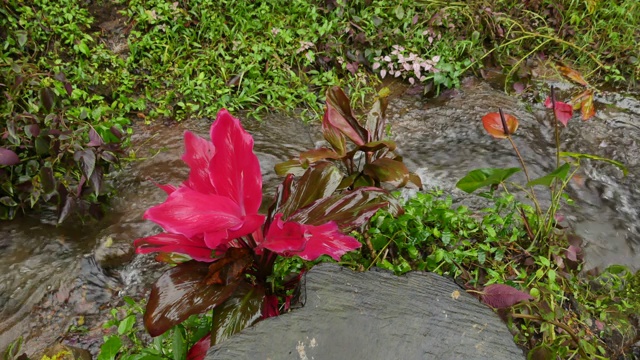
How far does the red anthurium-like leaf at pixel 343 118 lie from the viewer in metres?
1.80

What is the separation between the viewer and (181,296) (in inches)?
45.4

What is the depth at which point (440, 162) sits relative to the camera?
2885mm

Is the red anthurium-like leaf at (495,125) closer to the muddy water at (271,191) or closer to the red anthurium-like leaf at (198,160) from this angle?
the muddy water at (271,191)

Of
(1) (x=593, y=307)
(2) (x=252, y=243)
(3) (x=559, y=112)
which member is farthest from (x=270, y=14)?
(1) (x=593, y=307)

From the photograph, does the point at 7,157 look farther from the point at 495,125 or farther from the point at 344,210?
the point at 495,125

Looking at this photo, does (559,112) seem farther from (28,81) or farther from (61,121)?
(28,81)

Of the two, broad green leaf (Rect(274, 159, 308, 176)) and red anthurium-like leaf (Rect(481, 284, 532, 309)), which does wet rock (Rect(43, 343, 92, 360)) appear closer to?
broad green leaf (Rect(274, 159, 308, 176))

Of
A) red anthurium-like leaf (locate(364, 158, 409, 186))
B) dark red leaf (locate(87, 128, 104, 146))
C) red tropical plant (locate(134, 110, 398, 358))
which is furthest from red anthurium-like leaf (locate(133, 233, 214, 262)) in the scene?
dark red leaf (locate(87, 128, 104, 146))

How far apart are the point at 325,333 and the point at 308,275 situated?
0.55 ft

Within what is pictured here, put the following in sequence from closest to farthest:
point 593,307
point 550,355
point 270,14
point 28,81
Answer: point 550,355
point 593,307
point 28,81
point 270,14

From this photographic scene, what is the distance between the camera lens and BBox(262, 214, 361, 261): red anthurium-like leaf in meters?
1.09

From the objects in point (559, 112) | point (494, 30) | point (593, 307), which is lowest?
point (593, 307)

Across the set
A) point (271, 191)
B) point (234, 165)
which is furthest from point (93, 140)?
point (234, 165)

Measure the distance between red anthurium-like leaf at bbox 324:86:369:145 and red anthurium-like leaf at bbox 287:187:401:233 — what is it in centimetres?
50
